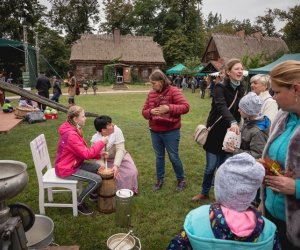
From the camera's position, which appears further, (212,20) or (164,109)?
(212,20)

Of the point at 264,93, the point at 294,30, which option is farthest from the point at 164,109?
the point at 294,30

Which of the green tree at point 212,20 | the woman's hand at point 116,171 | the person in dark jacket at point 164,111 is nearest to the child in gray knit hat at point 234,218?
the woman's hand at point 116,171

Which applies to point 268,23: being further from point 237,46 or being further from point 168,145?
point 168,145

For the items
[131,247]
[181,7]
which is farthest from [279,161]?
[181,7]

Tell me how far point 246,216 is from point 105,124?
2.81 metres

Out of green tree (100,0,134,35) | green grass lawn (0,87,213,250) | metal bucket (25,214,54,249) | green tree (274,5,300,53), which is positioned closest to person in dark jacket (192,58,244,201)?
green grass lawn (0,87,213,250)

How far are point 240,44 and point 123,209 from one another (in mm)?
41841

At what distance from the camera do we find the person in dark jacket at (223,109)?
3719 mm

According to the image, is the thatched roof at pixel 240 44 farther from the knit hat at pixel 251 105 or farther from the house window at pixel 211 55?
the knit hat at pixel 251 105

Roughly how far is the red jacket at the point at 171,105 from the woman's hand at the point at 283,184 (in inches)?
97.0

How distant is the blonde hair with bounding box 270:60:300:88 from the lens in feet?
5.96

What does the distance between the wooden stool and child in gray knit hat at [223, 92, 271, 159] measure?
163 cm

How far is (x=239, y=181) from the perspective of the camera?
1642 millimetres

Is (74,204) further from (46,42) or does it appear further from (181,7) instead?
(181,7)
